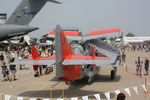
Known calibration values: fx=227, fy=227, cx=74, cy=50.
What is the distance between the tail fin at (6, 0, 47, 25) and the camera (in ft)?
58.4

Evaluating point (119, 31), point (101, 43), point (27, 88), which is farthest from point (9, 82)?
point (119, 31)

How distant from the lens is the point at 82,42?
1603 cm

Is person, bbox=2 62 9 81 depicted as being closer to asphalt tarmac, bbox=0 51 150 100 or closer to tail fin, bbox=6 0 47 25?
asphalt tarmac, bbox=0 51 150 100

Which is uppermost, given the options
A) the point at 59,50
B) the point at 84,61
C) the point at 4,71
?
the point at 59,50

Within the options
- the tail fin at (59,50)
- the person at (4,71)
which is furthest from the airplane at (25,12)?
the tail fin at (59,50)

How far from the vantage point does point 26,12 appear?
1792cm

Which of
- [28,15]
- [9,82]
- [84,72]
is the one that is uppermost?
[28,15]

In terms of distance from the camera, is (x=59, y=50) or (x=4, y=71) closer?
(x=59, y=50)

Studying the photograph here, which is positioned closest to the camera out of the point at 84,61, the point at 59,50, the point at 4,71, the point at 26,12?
the point at 59,50

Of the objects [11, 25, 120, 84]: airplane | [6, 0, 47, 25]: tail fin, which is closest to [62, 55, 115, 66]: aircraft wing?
[11, 25, 120, 84]: airplane

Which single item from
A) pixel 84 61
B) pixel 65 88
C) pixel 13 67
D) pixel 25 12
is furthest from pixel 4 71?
pixel 84 61

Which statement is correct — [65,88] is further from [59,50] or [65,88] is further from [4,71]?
[4,71]

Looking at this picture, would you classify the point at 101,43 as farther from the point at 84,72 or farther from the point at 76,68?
the point at 76,68

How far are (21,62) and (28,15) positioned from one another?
6479 mm
